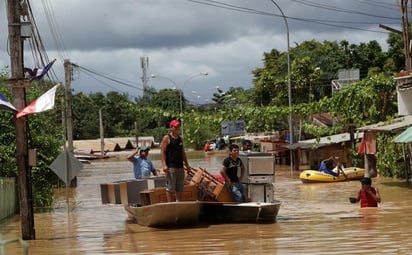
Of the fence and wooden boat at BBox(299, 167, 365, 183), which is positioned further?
wooden boat at BBox(299, 167, 365, 183)

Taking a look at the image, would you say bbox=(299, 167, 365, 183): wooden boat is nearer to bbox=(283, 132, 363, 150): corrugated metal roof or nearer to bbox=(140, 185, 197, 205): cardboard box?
bbox=(283, 132, 363, 150): corrugated metal roof

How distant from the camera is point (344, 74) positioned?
66062 mm

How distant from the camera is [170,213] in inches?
605

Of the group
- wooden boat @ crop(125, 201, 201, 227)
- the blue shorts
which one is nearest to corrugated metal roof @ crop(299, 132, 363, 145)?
wooden boat @ crop(125, 201, 201, 227)

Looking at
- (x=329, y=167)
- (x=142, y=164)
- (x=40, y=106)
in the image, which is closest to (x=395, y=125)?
(x=329, y=167)

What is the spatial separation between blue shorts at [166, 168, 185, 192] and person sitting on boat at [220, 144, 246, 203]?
3.64 ft

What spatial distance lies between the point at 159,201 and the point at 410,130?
12.7 metres

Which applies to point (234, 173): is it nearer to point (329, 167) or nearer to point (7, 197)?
point (7, 197)

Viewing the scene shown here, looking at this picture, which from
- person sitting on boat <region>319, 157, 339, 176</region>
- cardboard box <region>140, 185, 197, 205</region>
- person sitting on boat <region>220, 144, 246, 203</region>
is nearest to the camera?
cardboard box <region>140, 185, 197, 205</region>

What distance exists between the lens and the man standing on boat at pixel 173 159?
15297 mm

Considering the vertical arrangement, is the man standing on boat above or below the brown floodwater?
above

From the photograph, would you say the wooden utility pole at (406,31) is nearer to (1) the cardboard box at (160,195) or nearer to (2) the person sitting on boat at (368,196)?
(2) the person sitting on boat at (368,196)

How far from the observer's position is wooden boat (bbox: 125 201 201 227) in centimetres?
1525

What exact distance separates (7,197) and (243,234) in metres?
8.31
